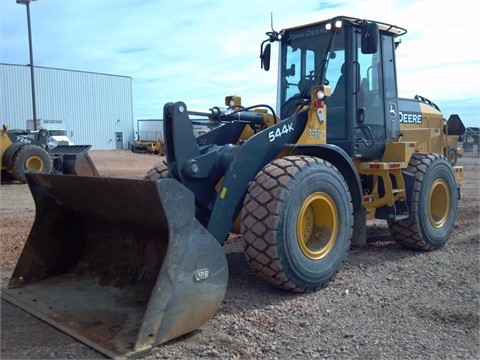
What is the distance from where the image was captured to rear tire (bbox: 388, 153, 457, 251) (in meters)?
6.14

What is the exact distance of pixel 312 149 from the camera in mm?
5141

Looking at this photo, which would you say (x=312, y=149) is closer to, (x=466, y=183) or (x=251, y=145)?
(x=251, y=145)

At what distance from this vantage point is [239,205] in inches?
180

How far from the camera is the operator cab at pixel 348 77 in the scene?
19.0ft

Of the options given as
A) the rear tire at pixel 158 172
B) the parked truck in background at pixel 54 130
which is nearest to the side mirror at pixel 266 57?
the rear tire at pixel 158 172

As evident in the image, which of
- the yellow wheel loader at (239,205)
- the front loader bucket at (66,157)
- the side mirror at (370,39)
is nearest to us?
the yellow wheel loader at (239,205)

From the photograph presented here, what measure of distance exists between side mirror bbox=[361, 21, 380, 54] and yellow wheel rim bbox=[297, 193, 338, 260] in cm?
171

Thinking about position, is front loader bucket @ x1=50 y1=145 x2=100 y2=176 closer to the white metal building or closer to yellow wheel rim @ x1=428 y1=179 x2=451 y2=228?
yellow wheel rim @ x1=428 y1=179 x2=451 y2=228

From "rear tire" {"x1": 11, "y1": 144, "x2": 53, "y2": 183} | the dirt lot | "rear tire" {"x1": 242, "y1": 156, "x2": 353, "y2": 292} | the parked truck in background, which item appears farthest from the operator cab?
the parked truck in background

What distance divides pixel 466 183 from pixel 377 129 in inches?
435

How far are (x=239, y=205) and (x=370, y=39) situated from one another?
7.54ft

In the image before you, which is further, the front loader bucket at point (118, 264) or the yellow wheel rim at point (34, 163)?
the yellow wheel rim at point (34, 163)

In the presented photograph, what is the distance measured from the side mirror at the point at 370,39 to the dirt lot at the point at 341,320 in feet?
7.45

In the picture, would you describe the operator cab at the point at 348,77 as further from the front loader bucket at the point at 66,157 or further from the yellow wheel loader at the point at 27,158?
the yellow wheel loader at the point at 27,158
